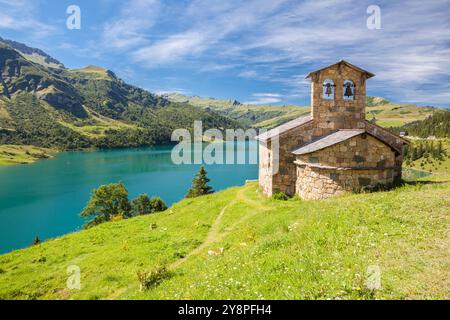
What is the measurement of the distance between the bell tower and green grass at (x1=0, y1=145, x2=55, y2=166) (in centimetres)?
15804

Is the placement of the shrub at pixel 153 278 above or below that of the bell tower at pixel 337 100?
below

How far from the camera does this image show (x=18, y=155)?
153 meters

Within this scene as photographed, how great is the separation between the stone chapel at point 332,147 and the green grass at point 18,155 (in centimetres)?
15583

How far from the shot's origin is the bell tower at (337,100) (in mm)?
21312

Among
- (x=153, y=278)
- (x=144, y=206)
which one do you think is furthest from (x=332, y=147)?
(x=144, y=206)

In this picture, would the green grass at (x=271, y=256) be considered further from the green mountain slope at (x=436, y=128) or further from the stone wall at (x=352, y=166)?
the green mountain slope at (x=436, y=128)

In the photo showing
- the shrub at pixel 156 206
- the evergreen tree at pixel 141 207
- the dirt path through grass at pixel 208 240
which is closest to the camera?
the dirt path through grass at pixel 208 240

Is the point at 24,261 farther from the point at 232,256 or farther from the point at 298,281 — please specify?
the point at 298,281

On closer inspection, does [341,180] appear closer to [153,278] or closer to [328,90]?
[328,90]

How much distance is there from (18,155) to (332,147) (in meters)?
180

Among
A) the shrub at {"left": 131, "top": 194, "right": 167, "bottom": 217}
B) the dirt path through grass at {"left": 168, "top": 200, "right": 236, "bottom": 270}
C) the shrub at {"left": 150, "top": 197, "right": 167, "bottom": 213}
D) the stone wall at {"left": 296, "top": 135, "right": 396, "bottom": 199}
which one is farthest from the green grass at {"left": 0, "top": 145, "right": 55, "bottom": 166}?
the stone wall at {"left": 296, "top": 135, "right": 396, "bottom": 199}

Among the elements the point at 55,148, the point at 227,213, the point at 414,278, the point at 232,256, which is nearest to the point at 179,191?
the point at 227,213

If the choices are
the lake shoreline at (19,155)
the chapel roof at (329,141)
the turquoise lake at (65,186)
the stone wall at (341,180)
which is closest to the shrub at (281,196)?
the stone wall at (341,180)
